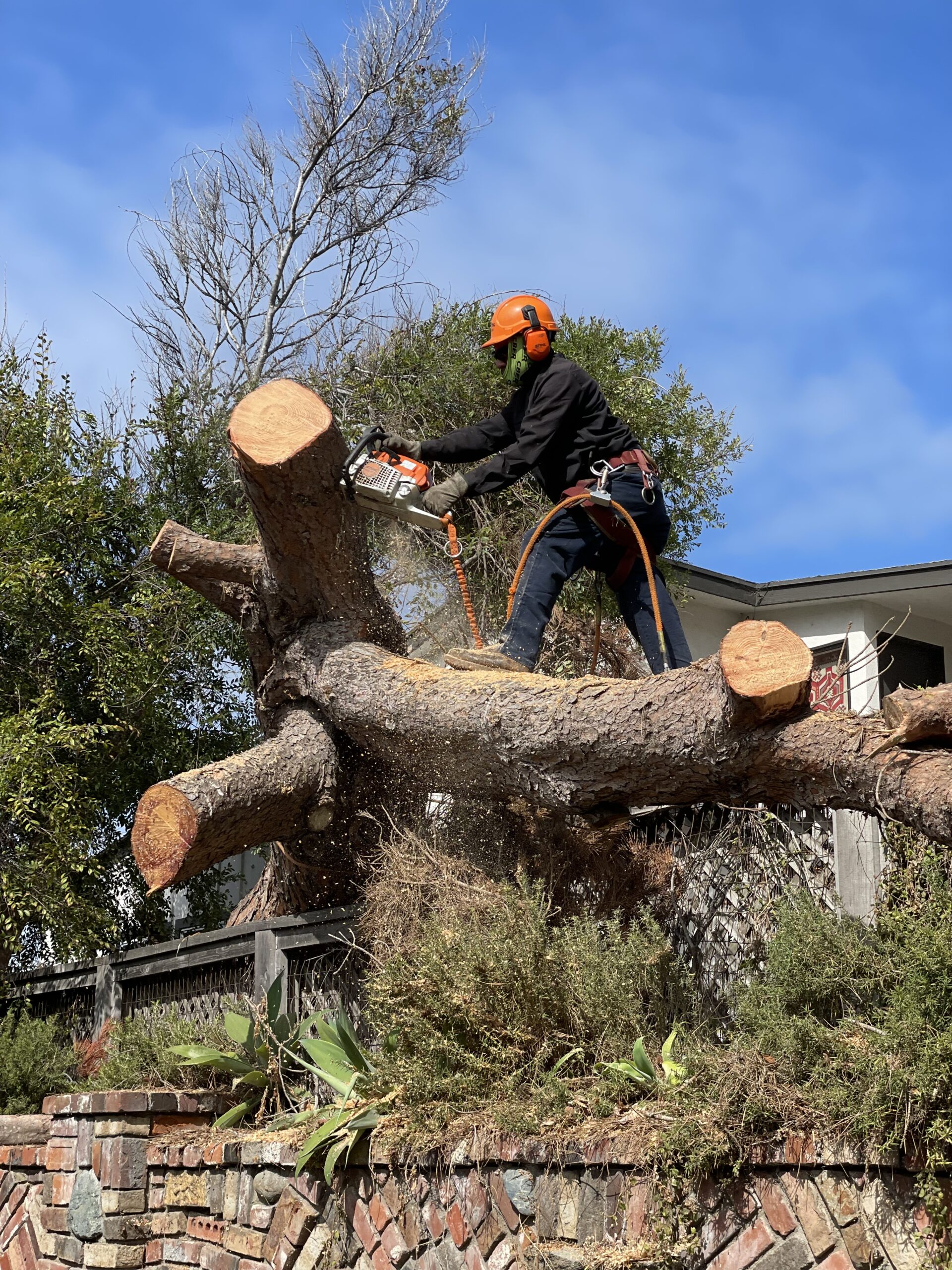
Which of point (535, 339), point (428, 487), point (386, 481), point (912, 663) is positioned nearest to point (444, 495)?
point (428, 487)

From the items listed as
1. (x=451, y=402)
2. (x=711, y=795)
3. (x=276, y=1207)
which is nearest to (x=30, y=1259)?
(x=276, y=1207)

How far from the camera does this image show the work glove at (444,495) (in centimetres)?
600

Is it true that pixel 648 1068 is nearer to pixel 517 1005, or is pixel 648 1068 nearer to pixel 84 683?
pixel 517 1005

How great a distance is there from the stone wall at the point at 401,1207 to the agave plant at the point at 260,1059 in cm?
22

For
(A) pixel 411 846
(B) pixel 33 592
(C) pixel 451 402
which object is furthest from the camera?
(C) pixel 451 402

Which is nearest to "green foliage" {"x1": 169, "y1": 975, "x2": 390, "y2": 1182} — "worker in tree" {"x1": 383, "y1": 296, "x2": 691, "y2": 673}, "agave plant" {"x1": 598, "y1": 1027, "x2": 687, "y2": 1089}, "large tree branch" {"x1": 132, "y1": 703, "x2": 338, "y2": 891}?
"large tree branch" {"x1": 132, "y1": 703, "x2": 338, "y2": 891}

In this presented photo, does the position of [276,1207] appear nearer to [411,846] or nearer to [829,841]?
[411,846]

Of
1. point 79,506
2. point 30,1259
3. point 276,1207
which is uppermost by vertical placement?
point 79,506

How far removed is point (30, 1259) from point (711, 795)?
443 cm

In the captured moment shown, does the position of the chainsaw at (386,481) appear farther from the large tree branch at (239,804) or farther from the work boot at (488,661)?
the large tree branch at (239,804)

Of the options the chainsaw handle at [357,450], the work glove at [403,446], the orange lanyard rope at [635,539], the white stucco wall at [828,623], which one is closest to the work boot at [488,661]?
the orange lanyard rope at [635,539]

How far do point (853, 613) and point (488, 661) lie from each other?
287 inches

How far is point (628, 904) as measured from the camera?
6.03 m

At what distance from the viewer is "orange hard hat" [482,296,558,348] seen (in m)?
6.28
